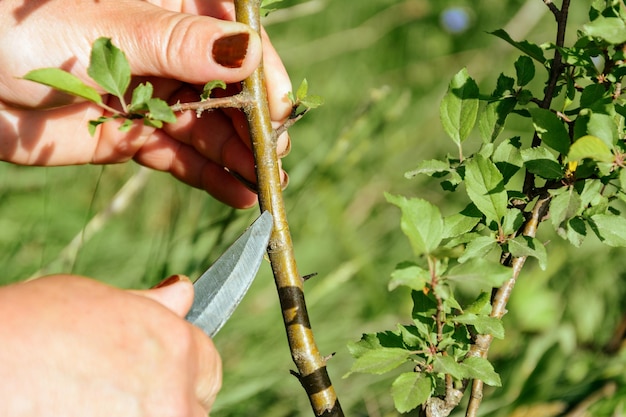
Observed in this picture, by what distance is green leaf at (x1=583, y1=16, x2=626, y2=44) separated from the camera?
21.1 inches

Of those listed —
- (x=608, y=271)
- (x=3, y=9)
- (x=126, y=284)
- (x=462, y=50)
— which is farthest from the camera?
(x=462, y=50)

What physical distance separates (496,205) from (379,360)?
6.8 inches

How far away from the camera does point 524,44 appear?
656mm

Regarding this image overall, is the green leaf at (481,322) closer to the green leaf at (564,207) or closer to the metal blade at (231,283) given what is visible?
the green leaf at (564,207)

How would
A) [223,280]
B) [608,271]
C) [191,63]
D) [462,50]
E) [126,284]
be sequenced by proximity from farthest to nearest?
[462,50], [608,271], [126,284], [191,63], [223,280]

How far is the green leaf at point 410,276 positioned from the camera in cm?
52

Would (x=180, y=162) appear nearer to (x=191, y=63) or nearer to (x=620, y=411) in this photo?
(x=191, y=63)

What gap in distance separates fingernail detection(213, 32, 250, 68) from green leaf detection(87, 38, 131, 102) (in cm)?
19

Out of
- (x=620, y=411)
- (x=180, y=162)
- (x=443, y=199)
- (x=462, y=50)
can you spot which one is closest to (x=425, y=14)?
(x=462, y=50)

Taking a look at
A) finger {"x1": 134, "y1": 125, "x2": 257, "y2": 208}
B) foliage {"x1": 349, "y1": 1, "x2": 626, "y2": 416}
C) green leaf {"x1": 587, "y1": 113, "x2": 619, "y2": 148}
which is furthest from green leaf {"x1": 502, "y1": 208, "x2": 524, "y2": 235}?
finger {"x1": 134, "y1": 125, "x2": 257, "y2": 208}

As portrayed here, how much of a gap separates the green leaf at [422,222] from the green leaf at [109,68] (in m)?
0.26

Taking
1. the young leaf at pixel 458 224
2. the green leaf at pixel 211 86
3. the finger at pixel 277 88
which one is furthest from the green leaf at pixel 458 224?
the finger at pixel 277 88

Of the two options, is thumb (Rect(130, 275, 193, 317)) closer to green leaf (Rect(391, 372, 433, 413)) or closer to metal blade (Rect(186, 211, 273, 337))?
metal blade (Rect(186, 211, 273, 337))

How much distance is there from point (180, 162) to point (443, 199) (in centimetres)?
96
